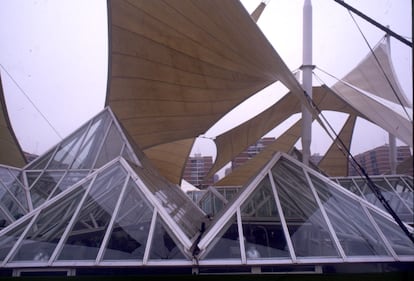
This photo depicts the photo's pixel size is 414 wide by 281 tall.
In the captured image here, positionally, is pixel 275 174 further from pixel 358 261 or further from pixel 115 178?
pixel 115 178

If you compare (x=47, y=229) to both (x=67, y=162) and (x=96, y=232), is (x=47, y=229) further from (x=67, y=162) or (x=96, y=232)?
(x=67, y=162)

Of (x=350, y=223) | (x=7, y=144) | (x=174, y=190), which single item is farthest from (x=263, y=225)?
(x=7, y=144)

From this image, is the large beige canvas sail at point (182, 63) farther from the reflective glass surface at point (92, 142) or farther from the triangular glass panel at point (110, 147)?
the triangular glass panel at point (110, 147)

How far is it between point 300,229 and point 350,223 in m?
0.95

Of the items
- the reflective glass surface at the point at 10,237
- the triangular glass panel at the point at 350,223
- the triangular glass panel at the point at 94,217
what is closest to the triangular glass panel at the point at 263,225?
the triangular glass panel at the point at 350,223

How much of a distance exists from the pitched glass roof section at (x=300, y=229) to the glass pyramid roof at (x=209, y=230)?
2 centimetres

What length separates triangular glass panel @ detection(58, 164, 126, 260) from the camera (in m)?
4.68

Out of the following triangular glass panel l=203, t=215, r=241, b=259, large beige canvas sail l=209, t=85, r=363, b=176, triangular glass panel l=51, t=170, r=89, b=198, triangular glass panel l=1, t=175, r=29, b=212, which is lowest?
triangular glass panel l=203, t=215, r=241, b=259

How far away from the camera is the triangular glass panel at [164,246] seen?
4.61 metres

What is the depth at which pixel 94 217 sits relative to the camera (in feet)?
17.6

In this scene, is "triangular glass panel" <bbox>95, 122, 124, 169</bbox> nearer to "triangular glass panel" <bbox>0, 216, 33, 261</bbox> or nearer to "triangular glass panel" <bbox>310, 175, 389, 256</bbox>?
"triangular glass panel" <bbox>0, 216, 33, 261</bbox>

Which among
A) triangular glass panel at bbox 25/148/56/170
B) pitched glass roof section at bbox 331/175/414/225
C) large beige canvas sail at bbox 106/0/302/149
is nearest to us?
large beige canvas sail at bbox 106/0/302/149

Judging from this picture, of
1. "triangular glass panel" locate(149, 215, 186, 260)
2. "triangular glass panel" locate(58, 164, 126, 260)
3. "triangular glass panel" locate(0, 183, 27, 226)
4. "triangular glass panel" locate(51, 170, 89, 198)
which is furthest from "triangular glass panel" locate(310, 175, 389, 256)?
"triangular glass panel" locate(0, 183, 27, 226)

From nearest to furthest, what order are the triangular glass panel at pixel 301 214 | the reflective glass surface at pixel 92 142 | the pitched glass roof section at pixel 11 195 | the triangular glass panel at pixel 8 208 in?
the triangular glass panel at pixel 301 214 → the triangular glass panel at pixel 8 208 → the pitched glass roof section at pixel 11 195 → the reflective glass surface at pixel 92 142
